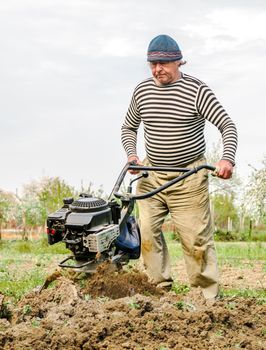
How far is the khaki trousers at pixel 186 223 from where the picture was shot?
19.3 feet

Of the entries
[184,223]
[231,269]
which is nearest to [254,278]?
[231,269]

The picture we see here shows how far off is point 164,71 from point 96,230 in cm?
152

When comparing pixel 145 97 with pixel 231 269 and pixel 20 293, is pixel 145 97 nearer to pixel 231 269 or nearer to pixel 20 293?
pixel 20 293

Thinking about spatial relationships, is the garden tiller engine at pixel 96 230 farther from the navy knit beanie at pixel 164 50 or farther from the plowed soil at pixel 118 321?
the navy knit beanie at pixel 164 50

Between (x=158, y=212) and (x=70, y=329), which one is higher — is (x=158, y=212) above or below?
above

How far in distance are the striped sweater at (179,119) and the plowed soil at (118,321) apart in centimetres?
125

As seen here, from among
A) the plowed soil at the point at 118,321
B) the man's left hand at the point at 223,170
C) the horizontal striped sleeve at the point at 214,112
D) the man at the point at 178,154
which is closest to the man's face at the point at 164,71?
the man at the point at 178,154

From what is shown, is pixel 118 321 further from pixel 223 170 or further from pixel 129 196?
pixel 223 170

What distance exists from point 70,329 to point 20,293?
9.49ft

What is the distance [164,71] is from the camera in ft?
18.8

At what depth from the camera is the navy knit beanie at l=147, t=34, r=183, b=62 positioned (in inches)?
222

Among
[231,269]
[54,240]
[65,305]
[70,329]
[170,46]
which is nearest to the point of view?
[70,329]

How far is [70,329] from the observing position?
12.5ft

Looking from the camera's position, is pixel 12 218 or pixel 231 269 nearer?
pixel 231 269
